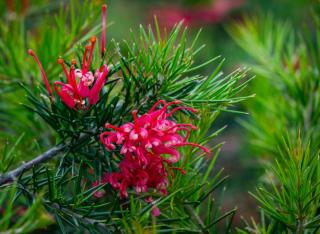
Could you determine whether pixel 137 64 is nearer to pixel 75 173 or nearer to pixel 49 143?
pixel 75 173

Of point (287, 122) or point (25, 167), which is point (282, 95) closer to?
point (287, 122)

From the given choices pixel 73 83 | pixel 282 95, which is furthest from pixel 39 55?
pixel 282 95

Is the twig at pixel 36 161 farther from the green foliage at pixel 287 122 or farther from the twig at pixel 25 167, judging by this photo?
the green foliage at pixel 287 122

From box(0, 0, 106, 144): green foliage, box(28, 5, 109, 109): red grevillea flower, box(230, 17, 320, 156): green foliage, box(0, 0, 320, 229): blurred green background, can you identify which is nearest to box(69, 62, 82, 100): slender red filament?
box(28, 5, 109, 109): red grevillea flower

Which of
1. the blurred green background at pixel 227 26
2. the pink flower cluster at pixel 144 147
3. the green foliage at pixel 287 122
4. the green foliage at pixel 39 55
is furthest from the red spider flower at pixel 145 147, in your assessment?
the blurred green background at pixel 227 26

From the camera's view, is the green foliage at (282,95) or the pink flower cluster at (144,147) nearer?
the pink flower cluster at (144,147)

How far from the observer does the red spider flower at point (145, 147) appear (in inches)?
21.6

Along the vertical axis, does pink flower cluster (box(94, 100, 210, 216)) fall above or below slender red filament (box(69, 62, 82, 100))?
below

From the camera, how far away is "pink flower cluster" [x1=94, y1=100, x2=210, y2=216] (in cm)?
55

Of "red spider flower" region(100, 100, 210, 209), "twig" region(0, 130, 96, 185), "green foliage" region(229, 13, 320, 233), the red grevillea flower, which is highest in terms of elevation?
the red grevillea flower

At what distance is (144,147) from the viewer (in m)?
0.55

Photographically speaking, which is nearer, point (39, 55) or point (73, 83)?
point (73, 83)

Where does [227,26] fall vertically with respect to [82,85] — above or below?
below

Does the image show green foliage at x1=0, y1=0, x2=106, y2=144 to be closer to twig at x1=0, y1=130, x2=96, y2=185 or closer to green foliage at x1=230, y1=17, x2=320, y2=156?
twig at x1=0, y1=130, x2=96, y2=185
